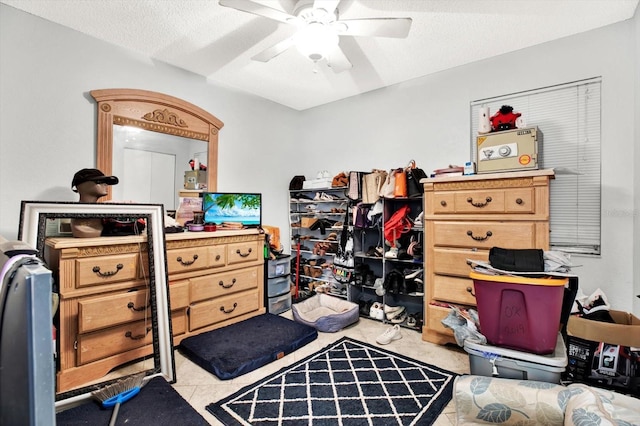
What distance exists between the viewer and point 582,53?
2.66 meters

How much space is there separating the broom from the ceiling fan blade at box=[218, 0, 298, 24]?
7.41ft

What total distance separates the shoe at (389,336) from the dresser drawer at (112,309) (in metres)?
1.89

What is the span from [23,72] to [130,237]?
152 centimetres

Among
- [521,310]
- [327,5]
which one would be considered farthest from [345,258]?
[327,5]

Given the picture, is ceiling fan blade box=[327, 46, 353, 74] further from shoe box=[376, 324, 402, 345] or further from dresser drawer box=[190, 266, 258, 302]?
shoe box=[376, 324, 402, 345]

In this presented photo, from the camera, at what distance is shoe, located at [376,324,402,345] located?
107 inches

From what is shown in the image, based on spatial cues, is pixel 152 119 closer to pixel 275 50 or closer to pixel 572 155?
pixel 275 50

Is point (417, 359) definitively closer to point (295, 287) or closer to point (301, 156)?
point (295, 287)

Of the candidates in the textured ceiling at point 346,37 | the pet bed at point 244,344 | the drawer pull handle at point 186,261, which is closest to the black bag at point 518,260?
the pet bed at point 244,344

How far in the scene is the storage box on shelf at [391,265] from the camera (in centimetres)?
319

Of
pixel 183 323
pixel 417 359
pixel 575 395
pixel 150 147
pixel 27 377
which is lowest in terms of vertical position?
pixel 417 359

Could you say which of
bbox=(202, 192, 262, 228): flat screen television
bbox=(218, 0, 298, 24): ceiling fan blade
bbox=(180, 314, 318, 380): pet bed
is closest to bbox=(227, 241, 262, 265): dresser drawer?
bbox=(202, 192, 262, 228): flat screen television

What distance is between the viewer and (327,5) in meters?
1.95

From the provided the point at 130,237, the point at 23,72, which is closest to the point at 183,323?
the point at 130,237
